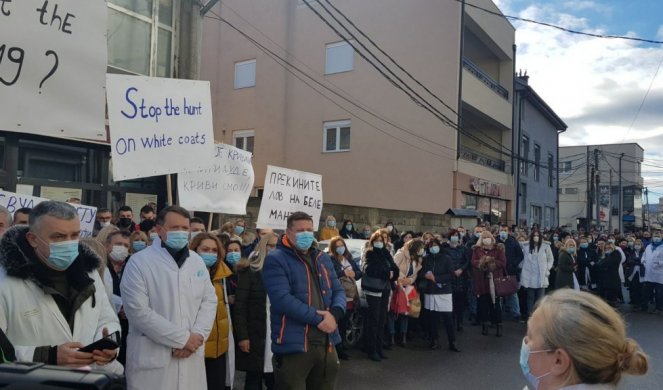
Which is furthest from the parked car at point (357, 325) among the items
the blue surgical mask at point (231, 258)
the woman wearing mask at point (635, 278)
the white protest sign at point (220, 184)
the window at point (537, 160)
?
the window at point (537, 160)

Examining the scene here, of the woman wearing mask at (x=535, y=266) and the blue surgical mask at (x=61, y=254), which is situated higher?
the blue surgical mask at (x=61, y=254)

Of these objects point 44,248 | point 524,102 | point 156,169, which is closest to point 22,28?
point 44,248

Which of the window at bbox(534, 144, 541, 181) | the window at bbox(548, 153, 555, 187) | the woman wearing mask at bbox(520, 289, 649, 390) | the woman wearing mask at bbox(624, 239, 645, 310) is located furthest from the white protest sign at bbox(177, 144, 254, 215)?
the window at bbox(548, 153, 555, 187)

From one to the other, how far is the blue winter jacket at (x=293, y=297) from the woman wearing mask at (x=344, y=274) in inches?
121

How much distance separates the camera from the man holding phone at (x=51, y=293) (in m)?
2.66

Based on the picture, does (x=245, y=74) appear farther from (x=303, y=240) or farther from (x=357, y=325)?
(x=303, y=240)

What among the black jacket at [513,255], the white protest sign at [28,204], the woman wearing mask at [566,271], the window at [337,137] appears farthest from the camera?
the window at [337,137]

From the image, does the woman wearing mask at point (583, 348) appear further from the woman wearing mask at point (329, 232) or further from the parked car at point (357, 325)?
the woman wearing mask at point (329, 232)

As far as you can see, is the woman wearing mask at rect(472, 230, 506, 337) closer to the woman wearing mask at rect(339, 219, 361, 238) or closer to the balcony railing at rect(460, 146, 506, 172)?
the woman wearing mask at rect(339, 219, 361, 238)

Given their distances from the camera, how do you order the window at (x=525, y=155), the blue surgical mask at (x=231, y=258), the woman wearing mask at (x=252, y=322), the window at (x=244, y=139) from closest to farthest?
the woman wearing mask at (x=252, y=322) → the blue surgical mask at (x=231, y=258) → the window at (x=244, y=139) → the window at (x=525, y=155)

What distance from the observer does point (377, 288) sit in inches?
315

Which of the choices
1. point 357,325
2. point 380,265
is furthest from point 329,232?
point 380,265

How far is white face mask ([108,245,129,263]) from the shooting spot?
207 inches

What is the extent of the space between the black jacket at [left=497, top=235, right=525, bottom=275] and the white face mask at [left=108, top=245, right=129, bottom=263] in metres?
8.22
